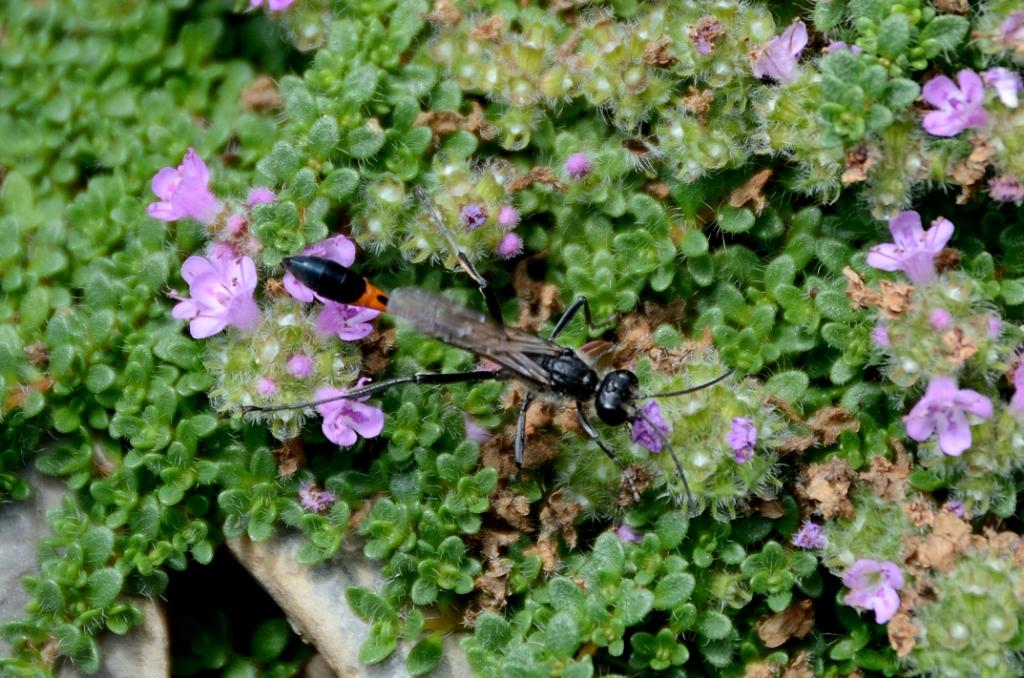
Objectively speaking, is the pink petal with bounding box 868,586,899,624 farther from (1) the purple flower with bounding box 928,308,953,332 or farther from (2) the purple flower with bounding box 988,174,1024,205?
(2) the purple flower with bounding box 988,174,1024,205

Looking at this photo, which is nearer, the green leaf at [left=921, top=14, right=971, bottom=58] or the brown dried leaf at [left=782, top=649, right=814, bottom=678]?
the green leaf at [left=921, top=14, right=971, bottom=58]

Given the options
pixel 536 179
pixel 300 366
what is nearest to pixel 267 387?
pixel 300 366

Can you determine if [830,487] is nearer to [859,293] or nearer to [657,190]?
[859,293]

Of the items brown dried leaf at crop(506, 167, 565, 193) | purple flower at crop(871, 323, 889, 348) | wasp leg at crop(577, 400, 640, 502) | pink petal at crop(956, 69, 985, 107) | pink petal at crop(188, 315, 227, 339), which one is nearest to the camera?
pink petal at crop(956, 69, 985, 107)

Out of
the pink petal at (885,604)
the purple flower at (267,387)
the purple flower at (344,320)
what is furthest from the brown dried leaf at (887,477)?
the purple flower at (267,387)

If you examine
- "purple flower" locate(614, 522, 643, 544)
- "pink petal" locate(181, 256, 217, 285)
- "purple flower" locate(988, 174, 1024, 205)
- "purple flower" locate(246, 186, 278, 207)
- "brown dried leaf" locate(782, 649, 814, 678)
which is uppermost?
"purple flower" locate(246, 186, 278, 207)

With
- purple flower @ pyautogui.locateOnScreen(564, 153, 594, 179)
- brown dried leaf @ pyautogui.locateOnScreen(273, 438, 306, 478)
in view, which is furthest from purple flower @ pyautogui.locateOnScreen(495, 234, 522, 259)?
brown dried leaf @ pyautogui.locateOnScreen(273, 438, 306, 478)
